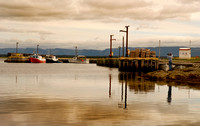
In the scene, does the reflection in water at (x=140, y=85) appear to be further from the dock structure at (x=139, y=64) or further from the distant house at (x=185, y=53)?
the distant house at (x=185, y=53)

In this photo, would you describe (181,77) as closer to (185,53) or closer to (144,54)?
(144,54)

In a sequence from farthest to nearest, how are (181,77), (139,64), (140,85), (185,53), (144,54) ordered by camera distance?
1. (185,53)
2. (144,54)
3. (139,64)
4. (181,77)
5. (140,85)

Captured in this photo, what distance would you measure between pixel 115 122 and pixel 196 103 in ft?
27.9

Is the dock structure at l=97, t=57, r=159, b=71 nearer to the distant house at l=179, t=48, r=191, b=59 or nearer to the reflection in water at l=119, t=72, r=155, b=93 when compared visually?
the reflection in water at l=119, t=72, r=155, b=93

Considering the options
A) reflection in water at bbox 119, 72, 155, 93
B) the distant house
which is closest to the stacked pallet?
reflection in water at bbox 119, 72, 155, 93

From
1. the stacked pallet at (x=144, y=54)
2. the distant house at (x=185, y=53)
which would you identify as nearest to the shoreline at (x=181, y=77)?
the stacked pallet at (x=144, y=54)

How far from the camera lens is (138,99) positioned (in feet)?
67.4

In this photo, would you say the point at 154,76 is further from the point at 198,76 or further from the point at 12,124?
the point at 12,124

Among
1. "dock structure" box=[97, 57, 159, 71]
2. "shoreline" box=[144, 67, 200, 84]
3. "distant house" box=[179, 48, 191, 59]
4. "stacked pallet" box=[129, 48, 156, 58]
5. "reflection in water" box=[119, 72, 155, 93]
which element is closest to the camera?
"reflection in water" box=[119, 72, 155, 93]

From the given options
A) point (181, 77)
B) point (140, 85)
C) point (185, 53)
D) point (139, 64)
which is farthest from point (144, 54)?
point (185, 53)

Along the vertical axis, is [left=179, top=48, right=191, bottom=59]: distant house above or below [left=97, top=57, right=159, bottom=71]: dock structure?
above

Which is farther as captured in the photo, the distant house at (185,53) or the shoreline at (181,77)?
the distant house at (185,53)

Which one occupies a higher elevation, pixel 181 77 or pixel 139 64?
pixel 139 64

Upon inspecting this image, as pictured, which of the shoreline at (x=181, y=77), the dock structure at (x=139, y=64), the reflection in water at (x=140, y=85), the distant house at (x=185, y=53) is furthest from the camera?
the distant house at (x=185, y=53)
